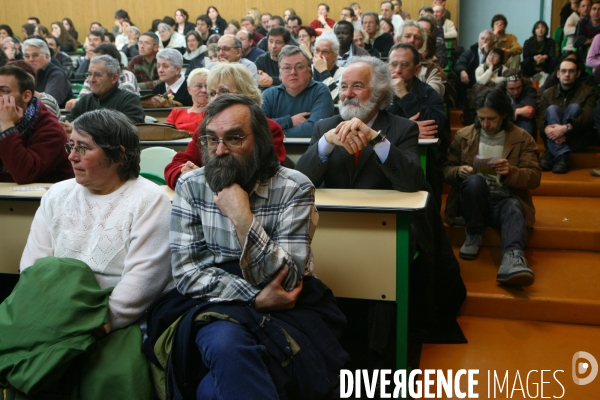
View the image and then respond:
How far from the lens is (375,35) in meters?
6.75

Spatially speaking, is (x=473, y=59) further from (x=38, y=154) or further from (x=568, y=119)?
(x=38, y=154)

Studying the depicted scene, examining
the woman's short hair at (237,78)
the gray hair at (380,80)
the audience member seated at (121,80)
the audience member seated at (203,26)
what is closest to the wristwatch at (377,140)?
the gray hair at (380,80)

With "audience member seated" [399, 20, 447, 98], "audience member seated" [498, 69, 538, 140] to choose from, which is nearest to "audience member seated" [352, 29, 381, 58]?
"audience member seated" [399, 20, 447, 98]

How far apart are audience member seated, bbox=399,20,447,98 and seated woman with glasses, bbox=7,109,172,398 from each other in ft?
8.81

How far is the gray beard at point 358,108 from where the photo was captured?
2576mm

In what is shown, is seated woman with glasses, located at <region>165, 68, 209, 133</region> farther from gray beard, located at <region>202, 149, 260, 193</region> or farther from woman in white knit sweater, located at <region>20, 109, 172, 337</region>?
gray beard, located at <region>202, 149, 260, 193</region>

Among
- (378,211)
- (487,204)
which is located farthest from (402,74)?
(378,211)

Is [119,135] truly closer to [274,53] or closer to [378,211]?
[378,211]

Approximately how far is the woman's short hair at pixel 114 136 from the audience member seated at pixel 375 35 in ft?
16.5

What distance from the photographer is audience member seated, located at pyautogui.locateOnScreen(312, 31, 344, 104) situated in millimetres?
4496

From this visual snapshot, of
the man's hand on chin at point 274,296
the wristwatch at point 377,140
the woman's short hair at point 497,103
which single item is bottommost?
the man's hand on chin at point 274,296

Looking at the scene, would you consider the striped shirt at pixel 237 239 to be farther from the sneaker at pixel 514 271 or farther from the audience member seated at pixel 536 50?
the audience member seated at pixel 536 50

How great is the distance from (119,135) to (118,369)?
29.0 inches

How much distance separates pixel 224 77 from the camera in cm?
282
